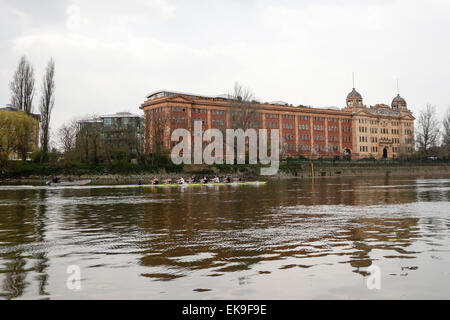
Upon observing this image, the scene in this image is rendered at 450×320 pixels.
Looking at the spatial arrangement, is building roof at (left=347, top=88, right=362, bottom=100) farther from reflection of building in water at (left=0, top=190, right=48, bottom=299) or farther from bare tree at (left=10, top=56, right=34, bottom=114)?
reflection of building in water at (left=0, top=190, right=48, bottom=299)

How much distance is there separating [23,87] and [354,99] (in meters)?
119

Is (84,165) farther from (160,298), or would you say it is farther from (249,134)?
(160,298)

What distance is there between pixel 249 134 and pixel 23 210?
60616 millimetres

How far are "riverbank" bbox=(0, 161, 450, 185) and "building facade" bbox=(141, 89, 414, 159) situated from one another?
686 inches

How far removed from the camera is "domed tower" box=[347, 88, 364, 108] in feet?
509

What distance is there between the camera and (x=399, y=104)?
168 metres

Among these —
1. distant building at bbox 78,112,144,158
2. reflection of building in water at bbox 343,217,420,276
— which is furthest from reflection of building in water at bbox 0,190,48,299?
distant building at bbox 78,112,144,158

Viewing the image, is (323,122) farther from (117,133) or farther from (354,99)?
→ (117,133)

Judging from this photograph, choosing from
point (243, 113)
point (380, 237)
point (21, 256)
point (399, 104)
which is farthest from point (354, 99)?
point (21, 256)

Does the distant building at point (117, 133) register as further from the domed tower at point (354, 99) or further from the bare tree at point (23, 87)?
the domed tower at point (354, 99)

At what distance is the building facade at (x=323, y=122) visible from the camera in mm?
116938

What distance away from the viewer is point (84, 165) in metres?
79.4

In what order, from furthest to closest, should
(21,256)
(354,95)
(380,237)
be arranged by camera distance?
(354,95) → (380,237) → (21,256)

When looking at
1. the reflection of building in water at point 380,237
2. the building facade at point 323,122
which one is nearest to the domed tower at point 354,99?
the building facade at point 323,122
